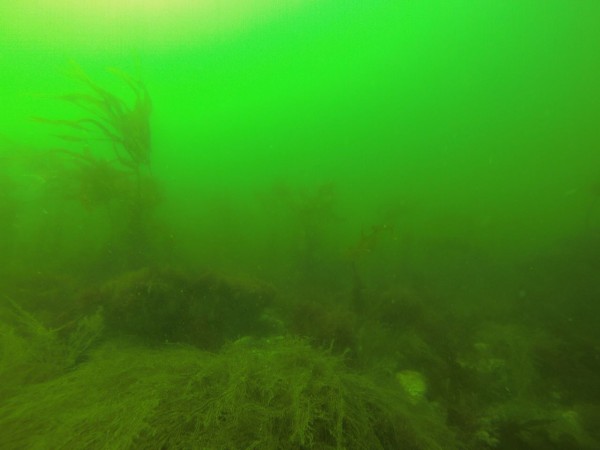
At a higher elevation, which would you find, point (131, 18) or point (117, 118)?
point (131, 18)

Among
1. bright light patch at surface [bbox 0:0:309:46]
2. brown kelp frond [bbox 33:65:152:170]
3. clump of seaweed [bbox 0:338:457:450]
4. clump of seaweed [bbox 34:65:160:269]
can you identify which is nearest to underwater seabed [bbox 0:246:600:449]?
clump of seaweed [bbox 0:338:457:450]

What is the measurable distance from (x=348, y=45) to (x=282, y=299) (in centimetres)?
7363

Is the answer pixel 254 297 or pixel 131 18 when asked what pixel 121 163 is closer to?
pixel 254 297

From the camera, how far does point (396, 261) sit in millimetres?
11953

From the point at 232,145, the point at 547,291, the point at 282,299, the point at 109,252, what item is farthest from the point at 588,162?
the point at 232,145

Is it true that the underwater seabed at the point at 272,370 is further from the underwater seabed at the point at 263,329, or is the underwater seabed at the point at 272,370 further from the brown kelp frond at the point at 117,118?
the brown kelp frond at the point at 117,118

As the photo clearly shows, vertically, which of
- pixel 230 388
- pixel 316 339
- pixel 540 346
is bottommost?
pixel 316 339

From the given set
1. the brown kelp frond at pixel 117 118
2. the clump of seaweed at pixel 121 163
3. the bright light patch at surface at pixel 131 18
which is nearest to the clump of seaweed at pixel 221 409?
the clump of seaweed at pixel 121 163

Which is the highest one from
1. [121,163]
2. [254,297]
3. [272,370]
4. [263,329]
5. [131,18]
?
[131,18]

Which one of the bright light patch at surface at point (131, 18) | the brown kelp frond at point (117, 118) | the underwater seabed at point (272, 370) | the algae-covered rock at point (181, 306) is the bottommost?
the algae-covered rock at point (181, 306)

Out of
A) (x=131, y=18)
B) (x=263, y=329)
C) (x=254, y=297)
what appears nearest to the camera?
(x=263, y=329)

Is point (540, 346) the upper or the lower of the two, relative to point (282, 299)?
upper

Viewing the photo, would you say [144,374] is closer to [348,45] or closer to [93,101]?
[93,101]

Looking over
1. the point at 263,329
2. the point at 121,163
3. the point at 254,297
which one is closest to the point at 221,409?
the point at 263,329
